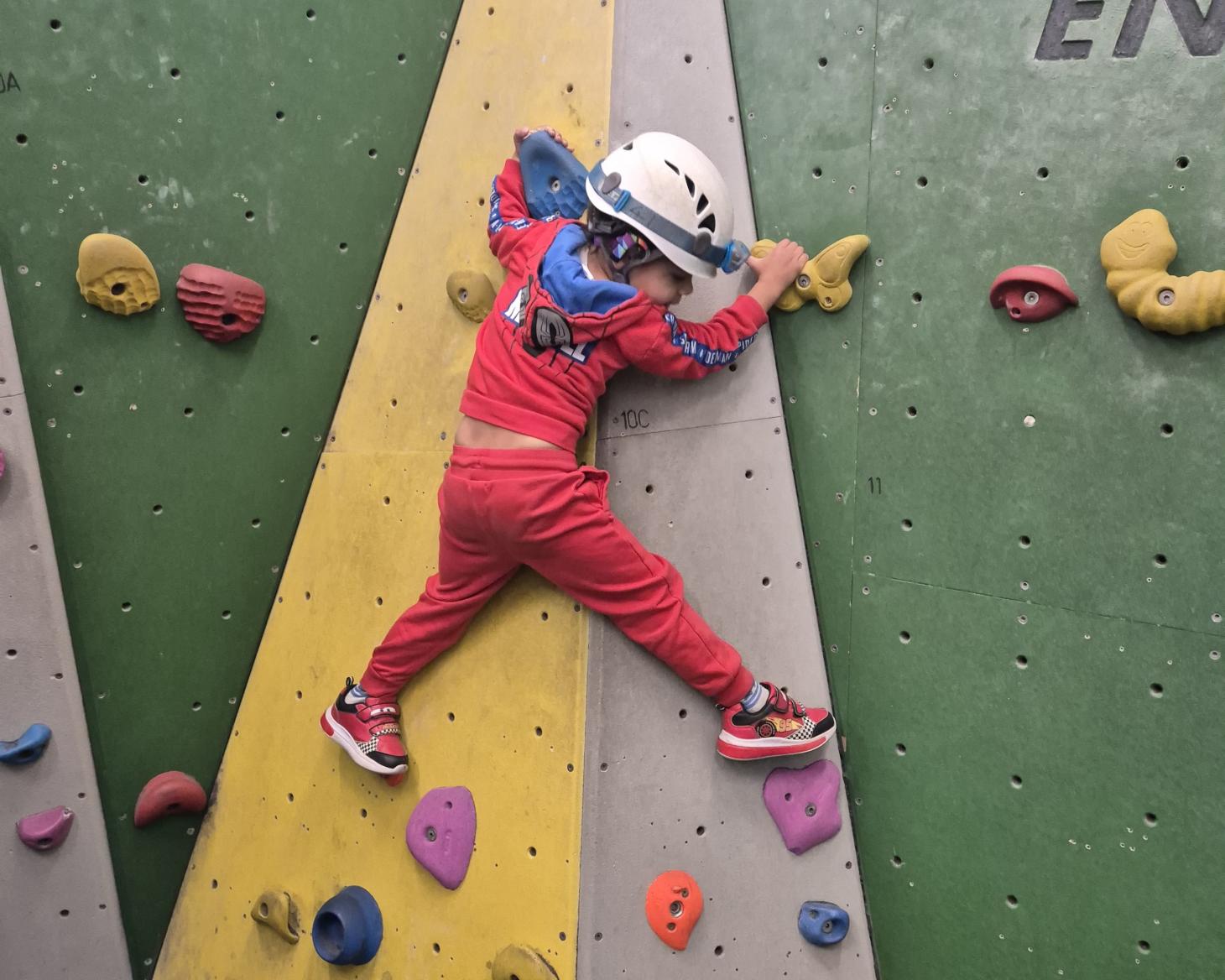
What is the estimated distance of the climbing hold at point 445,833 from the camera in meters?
2.21

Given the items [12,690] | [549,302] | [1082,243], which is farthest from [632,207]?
[12,690]

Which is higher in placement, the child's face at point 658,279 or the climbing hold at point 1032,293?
the climbing hold at point 1032,293

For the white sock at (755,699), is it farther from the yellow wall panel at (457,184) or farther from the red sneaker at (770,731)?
the yellow wall panel at (457,184)

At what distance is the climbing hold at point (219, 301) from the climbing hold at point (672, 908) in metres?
1.59

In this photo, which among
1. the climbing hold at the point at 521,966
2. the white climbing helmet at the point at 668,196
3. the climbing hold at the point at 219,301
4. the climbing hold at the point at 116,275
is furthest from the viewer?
the climbing hold at the point at 219,301

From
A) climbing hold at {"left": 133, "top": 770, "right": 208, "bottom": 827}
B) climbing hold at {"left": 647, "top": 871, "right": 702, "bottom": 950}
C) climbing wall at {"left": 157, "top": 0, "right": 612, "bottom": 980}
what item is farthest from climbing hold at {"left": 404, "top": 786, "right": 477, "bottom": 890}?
climbing hold at {"left": 133, "top": 770, "right": 208, "bottom": 827}

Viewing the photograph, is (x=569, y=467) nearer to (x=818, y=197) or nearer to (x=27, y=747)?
(x=818, y=197)

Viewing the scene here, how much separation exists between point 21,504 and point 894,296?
1.96 m

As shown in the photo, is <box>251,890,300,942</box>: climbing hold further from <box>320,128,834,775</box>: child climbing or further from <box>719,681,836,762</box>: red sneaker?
<box>719,681,836,762</box>: red sneaker

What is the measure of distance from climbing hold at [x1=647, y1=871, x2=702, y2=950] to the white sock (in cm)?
35

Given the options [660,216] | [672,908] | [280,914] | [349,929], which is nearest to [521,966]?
[672,908]

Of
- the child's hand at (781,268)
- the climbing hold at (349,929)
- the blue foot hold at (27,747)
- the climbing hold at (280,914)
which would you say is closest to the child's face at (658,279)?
the child's hand at (781,268)

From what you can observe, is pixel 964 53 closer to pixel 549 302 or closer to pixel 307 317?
pixel 549 302

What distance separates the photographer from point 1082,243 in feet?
6.09
